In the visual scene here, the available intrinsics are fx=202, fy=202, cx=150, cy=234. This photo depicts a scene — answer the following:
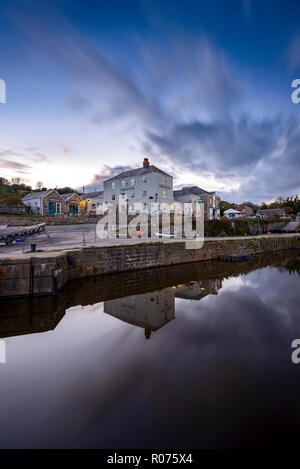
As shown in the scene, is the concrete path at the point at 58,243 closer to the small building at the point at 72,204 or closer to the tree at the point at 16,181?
the small building at the point at 72,204

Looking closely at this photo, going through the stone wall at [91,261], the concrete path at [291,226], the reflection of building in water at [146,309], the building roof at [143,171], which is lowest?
the reflection of building in water at [146,309]

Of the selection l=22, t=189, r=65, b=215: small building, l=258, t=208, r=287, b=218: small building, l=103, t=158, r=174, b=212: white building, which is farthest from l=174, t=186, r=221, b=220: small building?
l=22, t=189, r=65, b=215: small building

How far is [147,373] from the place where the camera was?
14.8ft

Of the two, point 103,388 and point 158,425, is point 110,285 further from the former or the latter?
point 158,425

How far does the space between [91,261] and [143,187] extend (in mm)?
26464

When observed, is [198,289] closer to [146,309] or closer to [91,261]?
[146,309]

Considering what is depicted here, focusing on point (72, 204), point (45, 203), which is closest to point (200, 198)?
point (72, 204)

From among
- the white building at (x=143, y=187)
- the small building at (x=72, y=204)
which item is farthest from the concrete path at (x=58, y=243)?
the small building at (x=72, y=204)

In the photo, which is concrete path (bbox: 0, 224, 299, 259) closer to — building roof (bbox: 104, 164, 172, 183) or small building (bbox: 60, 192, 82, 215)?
building roof (bbox: 104, 164, 172, 183)

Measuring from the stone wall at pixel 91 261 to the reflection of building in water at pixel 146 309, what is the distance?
2.87m

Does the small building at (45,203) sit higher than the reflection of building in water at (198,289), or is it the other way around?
the small building at (45,203)

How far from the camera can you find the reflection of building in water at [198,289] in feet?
33.1
